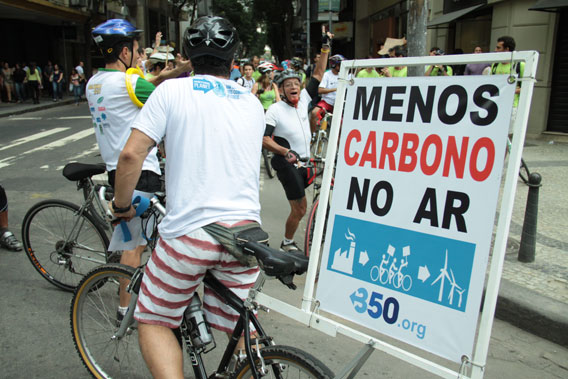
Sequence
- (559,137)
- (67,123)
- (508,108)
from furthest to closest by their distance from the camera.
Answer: (67,123)
(559,137)
(508,108)

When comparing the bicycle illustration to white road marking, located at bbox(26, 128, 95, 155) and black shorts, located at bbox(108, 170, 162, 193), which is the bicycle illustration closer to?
black shorts, located at bbox(108, 170, 162, 193)

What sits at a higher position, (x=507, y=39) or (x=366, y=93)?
(x=507, y=39)

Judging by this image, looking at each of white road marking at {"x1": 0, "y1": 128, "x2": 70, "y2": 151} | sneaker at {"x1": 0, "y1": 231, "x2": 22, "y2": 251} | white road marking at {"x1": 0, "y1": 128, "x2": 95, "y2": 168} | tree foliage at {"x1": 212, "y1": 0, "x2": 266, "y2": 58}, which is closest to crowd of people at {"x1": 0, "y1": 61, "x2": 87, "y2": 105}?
white road marking at {"x1": 0, "y1": 128, "x2": 70, "y2": 151}

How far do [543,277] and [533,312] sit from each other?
0.69 m

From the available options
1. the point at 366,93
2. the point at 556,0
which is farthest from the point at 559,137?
the point at 366,93

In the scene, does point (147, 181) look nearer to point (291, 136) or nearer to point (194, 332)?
point (194, 332)

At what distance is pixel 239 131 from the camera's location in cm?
221

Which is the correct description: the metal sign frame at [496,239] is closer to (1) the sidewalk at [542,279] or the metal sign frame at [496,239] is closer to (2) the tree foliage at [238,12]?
(1) the sidewalk at [542,279]

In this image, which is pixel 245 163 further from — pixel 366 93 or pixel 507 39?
pixel 507 39

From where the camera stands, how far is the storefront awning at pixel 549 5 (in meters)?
10.5

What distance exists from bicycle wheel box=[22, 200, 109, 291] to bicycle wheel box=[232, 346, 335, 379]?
7.42 feet

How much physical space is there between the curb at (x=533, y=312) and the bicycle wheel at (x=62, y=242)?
3.06 metres

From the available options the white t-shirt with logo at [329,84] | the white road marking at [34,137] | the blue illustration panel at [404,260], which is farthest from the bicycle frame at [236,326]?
the white road marking at [34,137]

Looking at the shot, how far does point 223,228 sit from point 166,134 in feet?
1.54
